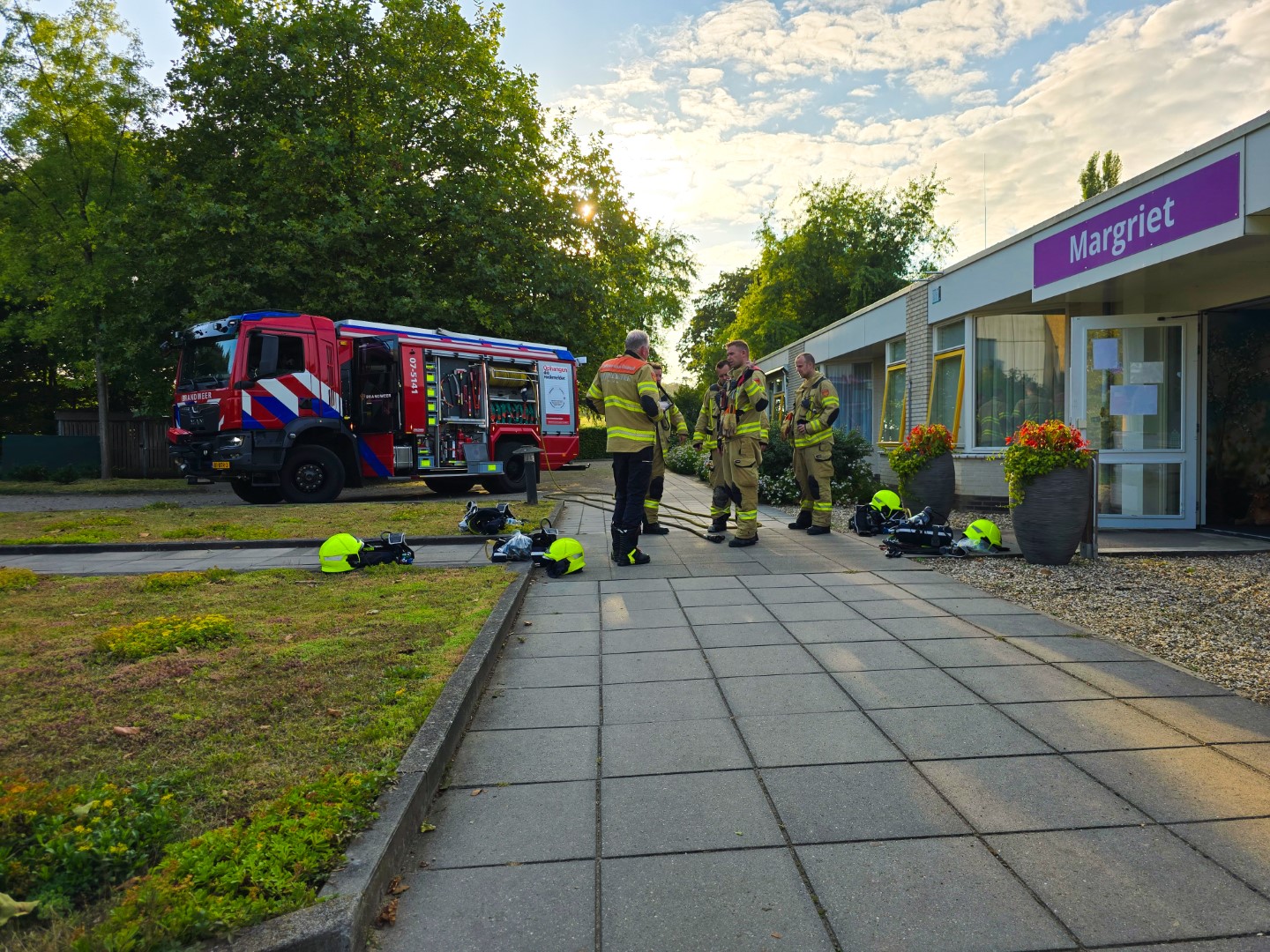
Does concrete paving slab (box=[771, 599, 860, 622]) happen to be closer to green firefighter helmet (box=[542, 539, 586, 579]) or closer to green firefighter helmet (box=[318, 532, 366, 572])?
green firefighter helmet (box=[542, 539, 586, 579])

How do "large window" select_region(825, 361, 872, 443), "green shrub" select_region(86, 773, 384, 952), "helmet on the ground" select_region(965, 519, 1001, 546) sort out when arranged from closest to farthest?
1. "green shrub" select_region(86, 773, 384, 952)
2. "helmet on the ground" select_region(965, 519, 1001, 546)
3. "large window" select_region(825, 361, 872, 443)

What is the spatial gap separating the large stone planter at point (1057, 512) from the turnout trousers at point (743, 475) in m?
2.64

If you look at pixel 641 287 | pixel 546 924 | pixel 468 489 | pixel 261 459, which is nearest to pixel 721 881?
pixel 546 924

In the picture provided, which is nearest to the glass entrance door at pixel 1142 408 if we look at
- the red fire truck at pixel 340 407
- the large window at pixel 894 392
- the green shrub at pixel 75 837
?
the large window at pixel 894 392

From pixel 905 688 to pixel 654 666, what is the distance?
1314 mm

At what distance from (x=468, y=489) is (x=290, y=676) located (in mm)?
13845

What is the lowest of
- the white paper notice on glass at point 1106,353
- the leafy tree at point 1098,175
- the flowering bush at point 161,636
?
the flowering bush at point 161,636

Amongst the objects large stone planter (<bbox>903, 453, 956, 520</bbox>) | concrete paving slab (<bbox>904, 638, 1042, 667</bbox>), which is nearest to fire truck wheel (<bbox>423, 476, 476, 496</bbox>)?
large stone planter (<bbox>903, 453, 956, 520</bbox>)

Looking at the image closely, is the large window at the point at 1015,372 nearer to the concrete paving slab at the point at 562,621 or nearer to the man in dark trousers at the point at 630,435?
the man in dark trousers at the point at 630,435

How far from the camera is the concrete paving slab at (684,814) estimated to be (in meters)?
2.60

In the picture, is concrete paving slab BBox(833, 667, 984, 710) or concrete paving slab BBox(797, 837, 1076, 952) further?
concrete paving slab BBox(833, 667, 984, 710)

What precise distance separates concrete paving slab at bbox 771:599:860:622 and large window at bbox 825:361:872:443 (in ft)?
45.9

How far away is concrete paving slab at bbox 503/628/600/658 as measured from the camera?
4824mm

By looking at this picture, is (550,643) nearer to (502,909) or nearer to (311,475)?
(502,909)
